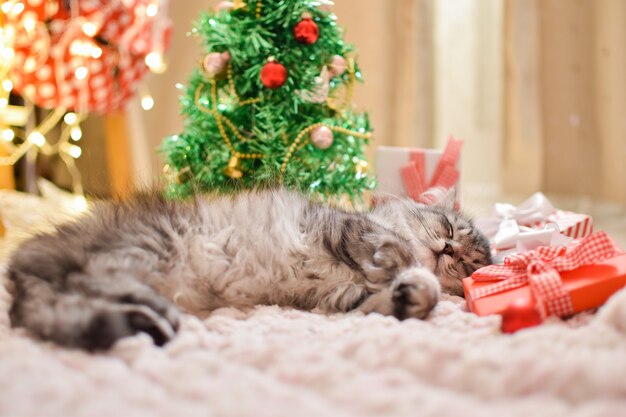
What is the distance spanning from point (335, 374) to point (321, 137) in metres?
1.15

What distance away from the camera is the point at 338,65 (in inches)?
78.6

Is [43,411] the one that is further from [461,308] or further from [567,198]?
[567,198]

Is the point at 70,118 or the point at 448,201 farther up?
the point at 70,118

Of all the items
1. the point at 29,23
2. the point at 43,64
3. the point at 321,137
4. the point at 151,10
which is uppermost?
the point at 151,10

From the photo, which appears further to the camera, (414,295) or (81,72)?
(81,72)

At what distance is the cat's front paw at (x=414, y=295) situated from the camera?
1.22 metres

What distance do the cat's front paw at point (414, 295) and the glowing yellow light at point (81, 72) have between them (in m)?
2.14

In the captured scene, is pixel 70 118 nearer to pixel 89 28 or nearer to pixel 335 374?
pixel 89 28

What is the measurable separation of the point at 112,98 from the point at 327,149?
1566mm

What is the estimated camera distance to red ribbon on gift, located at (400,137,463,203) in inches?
80.4

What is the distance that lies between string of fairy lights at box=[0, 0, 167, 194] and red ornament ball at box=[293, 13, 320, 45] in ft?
4.10

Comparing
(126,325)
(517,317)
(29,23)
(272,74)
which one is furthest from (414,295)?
(29,23)

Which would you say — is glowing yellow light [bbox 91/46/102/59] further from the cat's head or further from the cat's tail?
the cat's tail

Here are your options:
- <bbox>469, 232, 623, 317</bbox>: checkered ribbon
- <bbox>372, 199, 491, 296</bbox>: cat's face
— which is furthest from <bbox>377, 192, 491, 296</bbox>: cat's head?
<bbox>469, 232, 623, 317</bbox>: checkered ribbon
